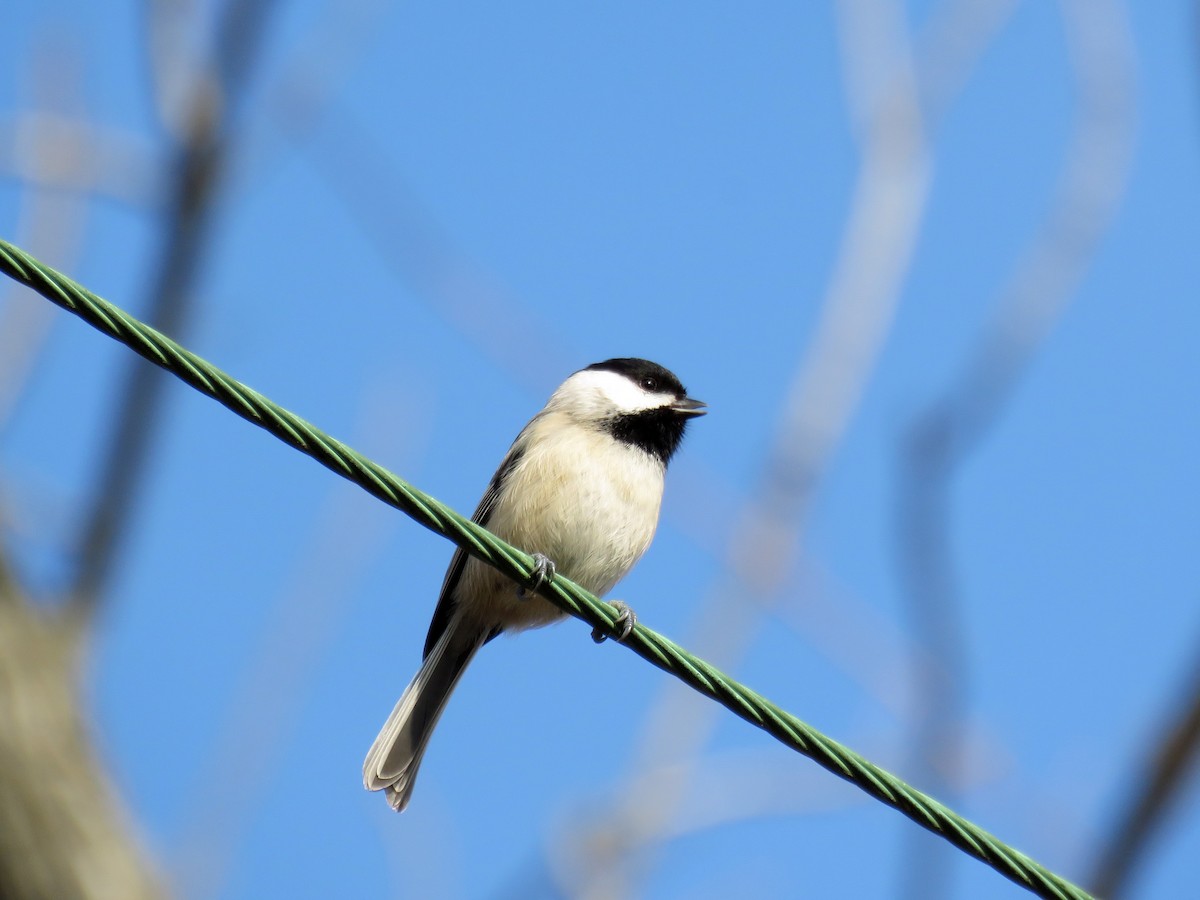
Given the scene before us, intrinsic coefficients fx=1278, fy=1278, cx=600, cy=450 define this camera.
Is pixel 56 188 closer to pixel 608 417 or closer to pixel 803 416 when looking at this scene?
pixel 608 417

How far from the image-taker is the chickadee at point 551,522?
489 cm

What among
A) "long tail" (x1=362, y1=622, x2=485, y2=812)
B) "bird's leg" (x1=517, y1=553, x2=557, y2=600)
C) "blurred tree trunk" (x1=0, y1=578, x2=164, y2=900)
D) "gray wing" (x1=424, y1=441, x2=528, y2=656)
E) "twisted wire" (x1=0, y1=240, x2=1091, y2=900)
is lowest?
"blurred tree trunk" (x1=0, y1=578, x2=164, y2=900)

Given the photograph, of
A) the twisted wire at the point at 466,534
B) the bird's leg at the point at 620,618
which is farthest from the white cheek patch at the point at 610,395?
the twisted wire at the point at 466,534

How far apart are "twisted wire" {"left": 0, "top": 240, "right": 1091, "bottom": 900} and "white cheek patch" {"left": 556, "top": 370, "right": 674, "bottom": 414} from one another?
7.04ft

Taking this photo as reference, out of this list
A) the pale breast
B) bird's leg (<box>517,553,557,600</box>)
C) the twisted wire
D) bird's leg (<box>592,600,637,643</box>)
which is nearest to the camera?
the twisted wire

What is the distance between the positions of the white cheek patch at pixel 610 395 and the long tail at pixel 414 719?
1091 millimetres

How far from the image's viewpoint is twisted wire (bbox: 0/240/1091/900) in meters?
2.61

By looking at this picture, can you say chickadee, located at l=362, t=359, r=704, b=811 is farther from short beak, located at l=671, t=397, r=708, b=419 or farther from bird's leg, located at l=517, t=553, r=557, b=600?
bird's leg, located at l=517, t=553, r=557, b=600

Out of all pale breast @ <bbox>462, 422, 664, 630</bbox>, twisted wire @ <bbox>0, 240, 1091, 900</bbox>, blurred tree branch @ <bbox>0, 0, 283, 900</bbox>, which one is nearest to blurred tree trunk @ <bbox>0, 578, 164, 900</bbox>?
blurred tree branch @ <bbox>0, 0, 283, 900</bbox>

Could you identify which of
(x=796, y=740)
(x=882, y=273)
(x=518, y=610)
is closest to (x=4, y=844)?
(x=518, y=610)

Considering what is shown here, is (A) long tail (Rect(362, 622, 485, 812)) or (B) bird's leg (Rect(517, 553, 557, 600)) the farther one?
(A) long tail (Rect(362, 622, 485, 812))

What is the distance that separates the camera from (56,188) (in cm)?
578

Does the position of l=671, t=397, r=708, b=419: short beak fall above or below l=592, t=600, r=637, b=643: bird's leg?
above

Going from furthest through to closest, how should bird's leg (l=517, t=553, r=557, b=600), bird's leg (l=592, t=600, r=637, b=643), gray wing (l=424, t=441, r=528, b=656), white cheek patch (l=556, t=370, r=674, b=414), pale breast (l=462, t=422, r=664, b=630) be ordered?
1. white cheek patch (l=556, t=370, r=674, b=414)
2. gray wing (l=424, t=441, r=528, b=656)
3. pale breast (l=462, t=422, r=664, b=630)
4. bird's leg (l=592, t=600, r=637, b=643)
5. bird's leg (l=517, t=553, r=557, b=600)
